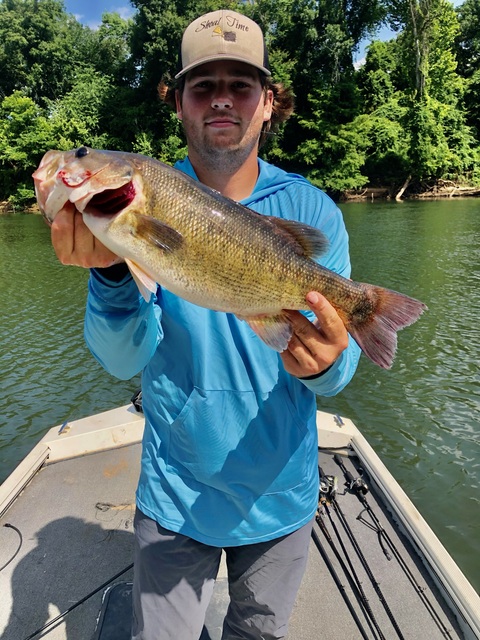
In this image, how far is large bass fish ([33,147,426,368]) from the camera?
192 centimetres

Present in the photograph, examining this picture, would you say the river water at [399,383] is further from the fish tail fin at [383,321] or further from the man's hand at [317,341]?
the man's hand at [317,341]

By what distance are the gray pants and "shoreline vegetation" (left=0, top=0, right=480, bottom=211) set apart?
39.6 meters

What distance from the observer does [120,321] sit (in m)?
2.00

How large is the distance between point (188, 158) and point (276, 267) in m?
0.93

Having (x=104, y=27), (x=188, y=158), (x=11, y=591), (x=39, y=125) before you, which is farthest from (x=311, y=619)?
(x=104, y=27)

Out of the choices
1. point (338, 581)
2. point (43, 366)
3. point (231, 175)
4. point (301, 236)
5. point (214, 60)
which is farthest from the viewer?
point (43, 366)

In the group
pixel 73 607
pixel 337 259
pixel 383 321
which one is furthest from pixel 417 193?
pixel 73 607

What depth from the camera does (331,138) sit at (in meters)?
39.4

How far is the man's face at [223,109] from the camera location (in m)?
2.39

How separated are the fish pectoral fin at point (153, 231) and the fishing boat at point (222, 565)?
2495 millimetres

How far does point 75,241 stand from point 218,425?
1.02m

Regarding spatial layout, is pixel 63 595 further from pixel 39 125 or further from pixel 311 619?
pixel 39 125

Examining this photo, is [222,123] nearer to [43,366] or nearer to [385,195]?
[43,366]

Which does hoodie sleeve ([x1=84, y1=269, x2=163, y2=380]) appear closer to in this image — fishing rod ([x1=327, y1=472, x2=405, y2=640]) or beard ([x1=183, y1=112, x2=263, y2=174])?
beard ([x1=183, y1=112, x2=263, y2=174])
